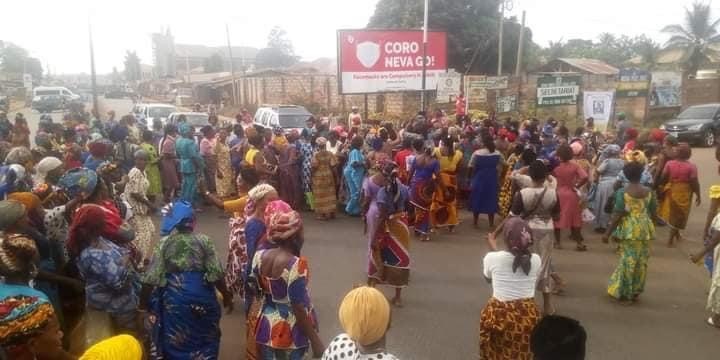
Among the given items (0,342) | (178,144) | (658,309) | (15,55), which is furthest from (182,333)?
(15,55)

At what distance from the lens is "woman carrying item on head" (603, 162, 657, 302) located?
19.1ft

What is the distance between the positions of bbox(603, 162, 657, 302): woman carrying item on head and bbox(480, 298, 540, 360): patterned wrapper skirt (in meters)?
2.62

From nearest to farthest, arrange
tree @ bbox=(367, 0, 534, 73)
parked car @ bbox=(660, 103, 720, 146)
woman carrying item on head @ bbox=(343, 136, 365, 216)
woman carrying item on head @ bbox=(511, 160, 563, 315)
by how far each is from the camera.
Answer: woman carrying item on head @ bbox=(511, 160, 563, 315) → woman carrying item on head @ bbox=(343, 136, 365, 216) → parked car @ bbox=(660, 103, 720, 146) → tree @ bbox=(367, 0, 534, 73)

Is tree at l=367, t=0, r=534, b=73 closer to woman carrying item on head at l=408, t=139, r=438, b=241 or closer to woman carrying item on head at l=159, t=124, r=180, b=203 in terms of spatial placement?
woman carrying item on head at l=159, t=124, r=180, b=203

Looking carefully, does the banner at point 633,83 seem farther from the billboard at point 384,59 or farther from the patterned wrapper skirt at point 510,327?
the patterned wrapper skirt at point 510,327

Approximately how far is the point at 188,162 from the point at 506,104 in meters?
17.5

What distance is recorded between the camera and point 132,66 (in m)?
108

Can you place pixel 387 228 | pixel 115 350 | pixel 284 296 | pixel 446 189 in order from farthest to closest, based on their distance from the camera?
1. pixel 446 189
2. pixel 387 228
3. pixel 284 296
4. pixel 115 350

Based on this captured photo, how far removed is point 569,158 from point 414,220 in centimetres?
257

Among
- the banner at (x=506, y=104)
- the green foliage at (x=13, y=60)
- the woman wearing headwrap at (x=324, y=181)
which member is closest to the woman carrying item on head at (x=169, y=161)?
the woman wearing headwrap at (x=324, y=181)

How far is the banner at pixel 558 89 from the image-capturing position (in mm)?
22692

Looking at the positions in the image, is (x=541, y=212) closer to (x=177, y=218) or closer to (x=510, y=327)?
(x=510, y=327)

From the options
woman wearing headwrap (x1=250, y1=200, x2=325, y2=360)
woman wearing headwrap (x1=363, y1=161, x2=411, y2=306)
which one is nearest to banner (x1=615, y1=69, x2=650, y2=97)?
woman wearing headwrap (x1=363, y1=161, x2=411, y2=306)

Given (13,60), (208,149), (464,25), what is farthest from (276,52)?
(208,149)
